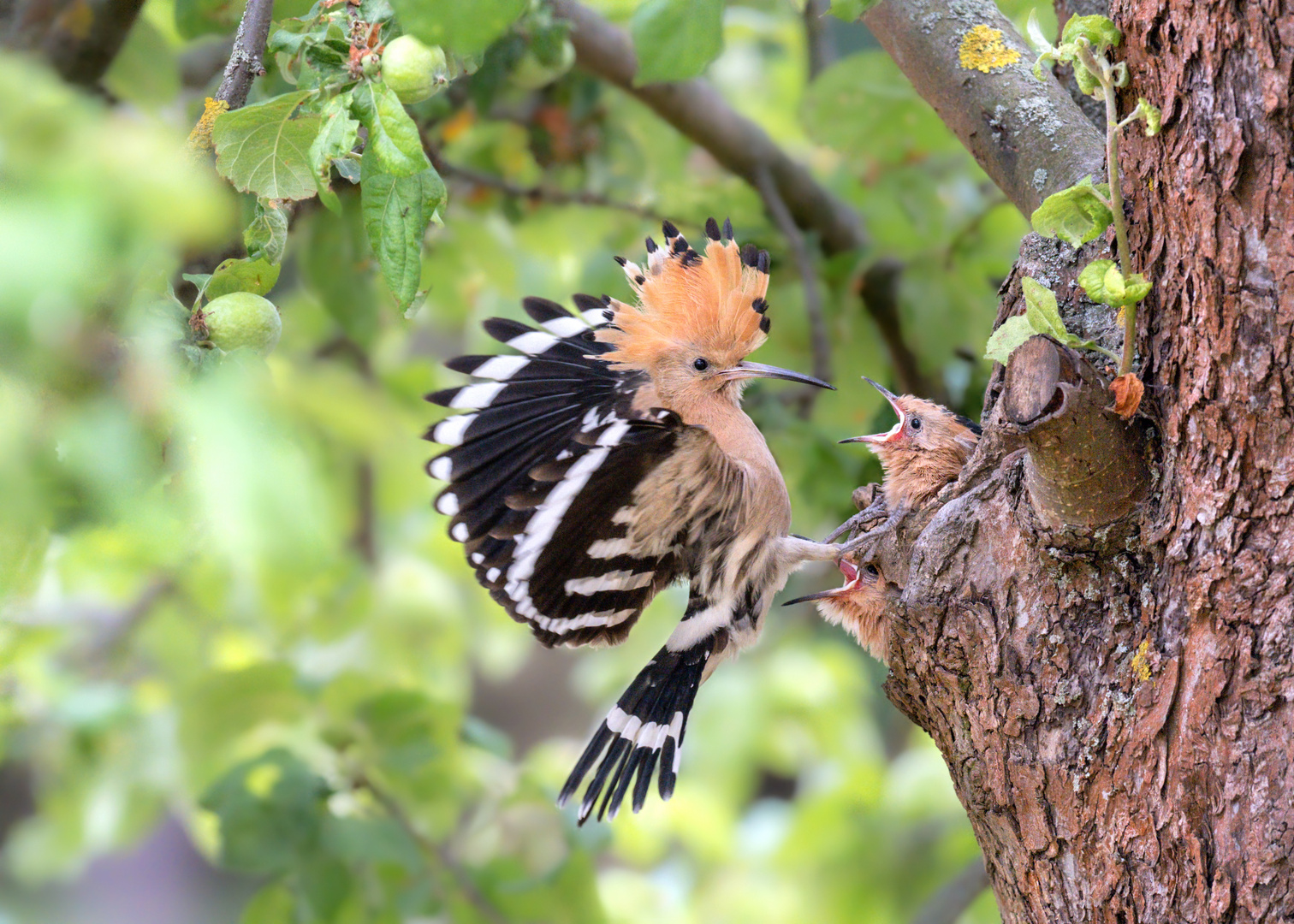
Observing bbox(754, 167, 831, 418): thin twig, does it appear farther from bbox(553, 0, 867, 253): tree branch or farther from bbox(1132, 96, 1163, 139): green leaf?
bbox(1132, 96, 1163, 139): green leaf

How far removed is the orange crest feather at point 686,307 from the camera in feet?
5.28

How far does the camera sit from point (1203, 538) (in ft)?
3.86

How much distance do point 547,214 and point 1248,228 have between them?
2210 mm

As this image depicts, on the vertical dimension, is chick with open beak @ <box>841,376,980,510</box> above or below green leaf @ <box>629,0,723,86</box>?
below

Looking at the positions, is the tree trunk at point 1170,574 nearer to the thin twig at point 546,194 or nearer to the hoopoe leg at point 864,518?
the hoopoe leg at point 864,518

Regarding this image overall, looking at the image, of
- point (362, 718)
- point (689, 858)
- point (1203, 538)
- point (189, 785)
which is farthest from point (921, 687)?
point (689, 858)

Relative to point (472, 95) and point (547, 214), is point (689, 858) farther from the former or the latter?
point (472, 95)

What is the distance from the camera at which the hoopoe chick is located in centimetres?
157

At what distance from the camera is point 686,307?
1.64 m

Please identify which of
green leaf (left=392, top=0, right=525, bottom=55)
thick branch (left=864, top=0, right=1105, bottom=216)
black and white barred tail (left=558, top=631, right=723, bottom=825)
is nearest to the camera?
green leaf (left=392, top=0, right=525, bottom=55)

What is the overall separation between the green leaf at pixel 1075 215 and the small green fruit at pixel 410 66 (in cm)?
62

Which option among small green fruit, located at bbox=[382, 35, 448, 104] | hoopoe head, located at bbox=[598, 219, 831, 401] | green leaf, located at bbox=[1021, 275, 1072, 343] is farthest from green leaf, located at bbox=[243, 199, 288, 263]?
green leaf, located at bbox=[1021, 275, 1072, 343]

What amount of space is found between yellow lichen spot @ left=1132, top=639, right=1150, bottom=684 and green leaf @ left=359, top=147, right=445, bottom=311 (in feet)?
2.89

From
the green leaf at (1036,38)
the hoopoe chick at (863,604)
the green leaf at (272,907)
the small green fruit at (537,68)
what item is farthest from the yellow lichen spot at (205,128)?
the green leaf at (272,907)
